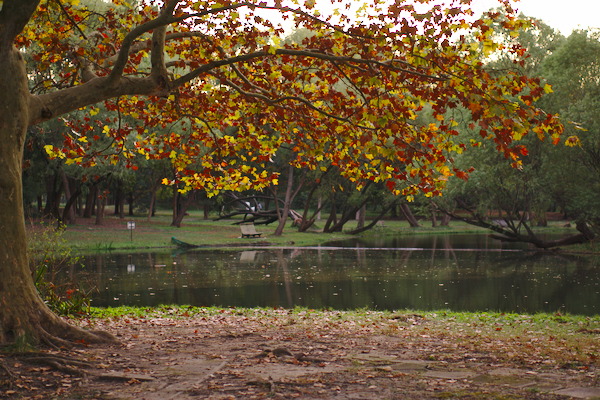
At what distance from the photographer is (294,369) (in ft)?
25.1

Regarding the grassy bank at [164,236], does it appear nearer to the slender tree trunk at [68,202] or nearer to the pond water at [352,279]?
the slender tree trunk at [68,202]

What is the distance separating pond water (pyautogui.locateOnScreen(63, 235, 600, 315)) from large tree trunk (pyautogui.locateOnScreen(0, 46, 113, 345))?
21.0 feet

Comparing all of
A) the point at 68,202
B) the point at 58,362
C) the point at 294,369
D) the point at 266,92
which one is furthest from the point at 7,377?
the point at 68,202

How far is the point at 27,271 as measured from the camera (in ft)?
27.6

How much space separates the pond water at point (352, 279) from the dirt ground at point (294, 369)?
21.1 feet

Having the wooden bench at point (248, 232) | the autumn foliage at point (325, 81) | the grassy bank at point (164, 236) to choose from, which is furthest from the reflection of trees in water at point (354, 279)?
the wooden bench at point (248, 232)

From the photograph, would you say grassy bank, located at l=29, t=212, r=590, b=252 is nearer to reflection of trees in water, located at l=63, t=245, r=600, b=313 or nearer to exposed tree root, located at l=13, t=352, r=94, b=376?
reflection of trees in water, located at l=63, t=245, r=600, b=313

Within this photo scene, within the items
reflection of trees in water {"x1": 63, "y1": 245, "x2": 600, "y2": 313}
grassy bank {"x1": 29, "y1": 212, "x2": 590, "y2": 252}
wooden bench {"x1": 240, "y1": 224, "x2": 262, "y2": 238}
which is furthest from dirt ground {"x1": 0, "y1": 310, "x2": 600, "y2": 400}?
wooden bench {"x1": 240, "y1": 224, "x2": 262, "y2": 238}

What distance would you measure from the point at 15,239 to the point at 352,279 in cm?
1676

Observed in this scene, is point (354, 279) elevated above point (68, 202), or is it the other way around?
point (68, 202)

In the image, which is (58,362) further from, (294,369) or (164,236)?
(164,236)

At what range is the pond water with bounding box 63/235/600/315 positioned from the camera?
61.0 feet

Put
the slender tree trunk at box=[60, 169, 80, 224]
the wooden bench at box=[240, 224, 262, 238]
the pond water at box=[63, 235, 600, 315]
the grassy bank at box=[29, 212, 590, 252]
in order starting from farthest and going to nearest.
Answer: the wooden bench at box=[240, 224, 262, 238] → the slender tree trunk at box=[60, 169, 80, 224] → the grassy bank at box=[29, 212, 590, 252] → the pond water at box=[63, 235, 600, 315]

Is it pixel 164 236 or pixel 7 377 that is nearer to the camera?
pixel 7 377
